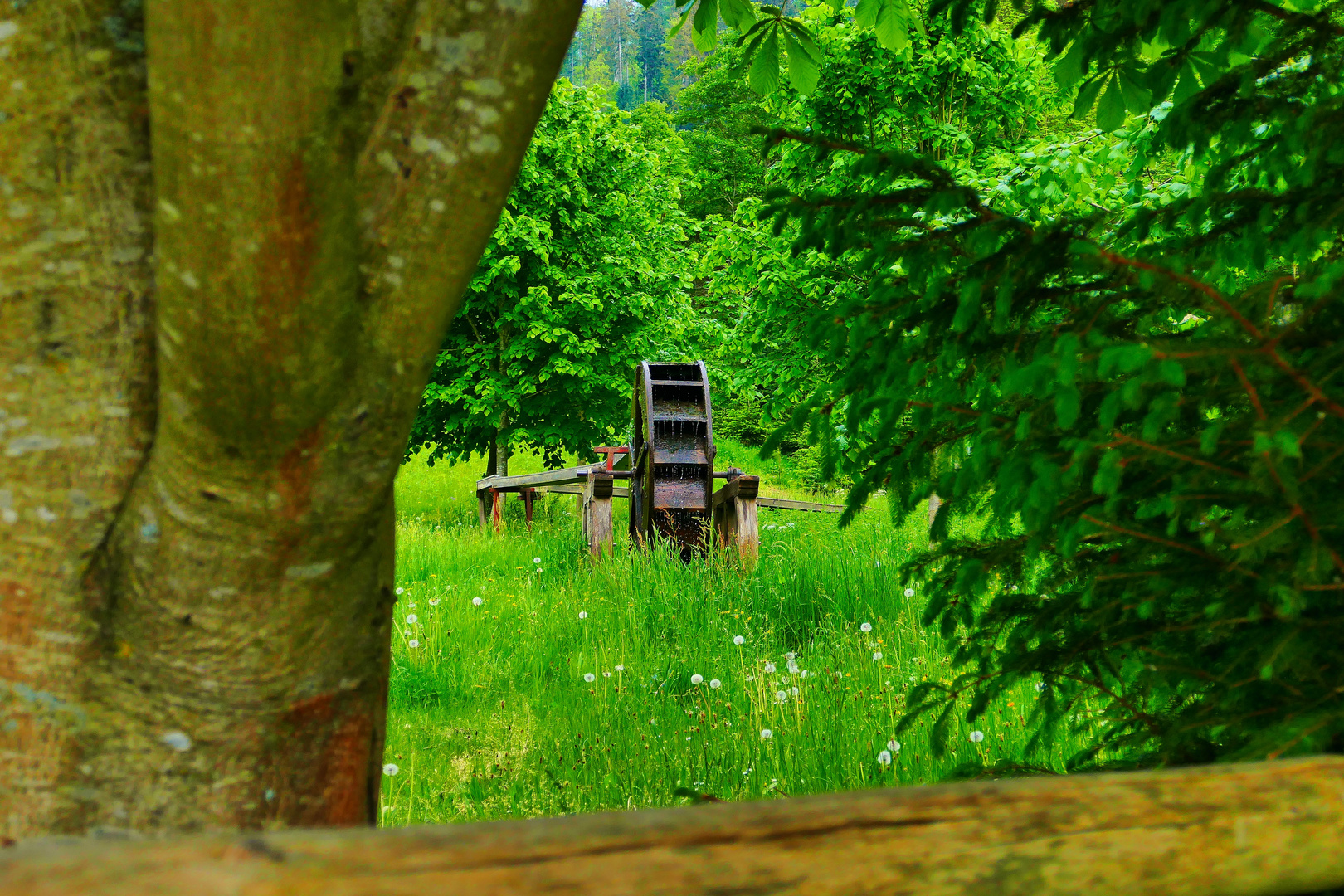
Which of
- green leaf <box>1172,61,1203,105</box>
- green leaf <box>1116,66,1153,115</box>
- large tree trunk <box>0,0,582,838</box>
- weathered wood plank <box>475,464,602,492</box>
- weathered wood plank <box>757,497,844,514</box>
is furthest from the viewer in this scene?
weathered wood plank <box>757,497,844,514</box>

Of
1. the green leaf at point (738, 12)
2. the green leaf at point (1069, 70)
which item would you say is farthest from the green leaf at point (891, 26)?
the green leaf at point (1069, 70)

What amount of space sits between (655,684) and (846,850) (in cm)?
415

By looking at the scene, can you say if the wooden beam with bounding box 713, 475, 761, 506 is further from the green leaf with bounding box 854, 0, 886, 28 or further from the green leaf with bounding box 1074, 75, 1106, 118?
the green leaf with bounding box 1074, 75, 1106, 118

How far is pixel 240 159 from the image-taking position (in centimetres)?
A: 113

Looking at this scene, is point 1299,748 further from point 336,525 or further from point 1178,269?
point 336,525

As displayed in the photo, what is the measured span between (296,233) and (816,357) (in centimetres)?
1133

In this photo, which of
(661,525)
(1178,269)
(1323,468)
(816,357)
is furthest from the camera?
(816,357)

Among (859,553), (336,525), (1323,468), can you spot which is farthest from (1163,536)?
(859,553)

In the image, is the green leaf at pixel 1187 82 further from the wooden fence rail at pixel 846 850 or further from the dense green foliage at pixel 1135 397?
the wooden fence rail at pixel 846 850

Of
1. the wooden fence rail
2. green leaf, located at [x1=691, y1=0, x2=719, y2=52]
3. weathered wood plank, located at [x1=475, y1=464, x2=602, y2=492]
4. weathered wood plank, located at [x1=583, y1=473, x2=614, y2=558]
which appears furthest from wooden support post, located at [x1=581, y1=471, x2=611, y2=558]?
the wooden fence rail

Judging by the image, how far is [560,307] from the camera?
14.3 meters

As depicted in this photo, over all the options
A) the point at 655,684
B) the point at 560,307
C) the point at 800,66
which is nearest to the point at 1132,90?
the point at 800,66

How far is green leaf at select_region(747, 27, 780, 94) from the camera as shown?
321cm

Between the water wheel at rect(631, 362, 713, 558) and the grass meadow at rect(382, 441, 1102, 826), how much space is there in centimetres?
94
